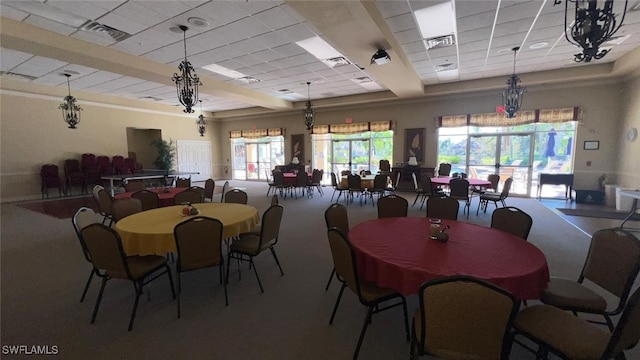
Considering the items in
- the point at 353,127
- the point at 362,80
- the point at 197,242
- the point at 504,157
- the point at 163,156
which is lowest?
the point at 197,242

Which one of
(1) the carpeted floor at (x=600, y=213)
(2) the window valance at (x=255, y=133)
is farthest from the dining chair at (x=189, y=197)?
(2) the window valance at (x=255, y=133)

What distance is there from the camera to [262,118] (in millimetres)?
12766

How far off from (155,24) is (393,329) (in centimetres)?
525

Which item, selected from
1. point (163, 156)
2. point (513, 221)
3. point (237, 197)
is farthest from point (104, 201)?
point (163, 156)

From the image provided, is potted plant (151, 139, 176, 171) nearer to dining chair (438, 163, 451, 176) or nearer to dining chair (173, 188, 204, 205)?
dining chair (173, 188, 204, 205)

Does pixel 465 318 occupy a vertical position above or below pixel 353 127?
below

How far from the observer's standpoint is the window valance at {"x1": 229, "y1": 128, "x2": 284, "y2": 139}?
1219cm

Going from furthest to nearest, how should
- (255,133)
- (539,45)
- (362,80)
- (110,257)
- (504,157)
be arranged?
(255,133) < (504,157) < (362,80) < (539,45) < (110,257)

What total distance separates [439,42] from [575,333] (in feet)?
16.4

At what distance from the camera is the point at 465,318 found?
1324 millimetres

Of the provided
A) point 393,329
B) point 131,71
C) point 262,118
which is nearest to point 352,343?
point 393,329

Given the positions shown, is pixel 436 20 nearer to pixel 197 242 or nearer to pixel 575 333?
pixel 575 333

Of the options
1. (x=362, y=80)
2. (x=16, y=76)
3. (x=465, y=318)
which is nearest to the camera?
(x=465, y=318)

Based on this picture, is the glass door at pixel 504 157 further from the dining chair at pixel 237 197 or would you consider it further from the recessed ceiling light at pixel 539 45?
the dining chair at pixel 237 197
